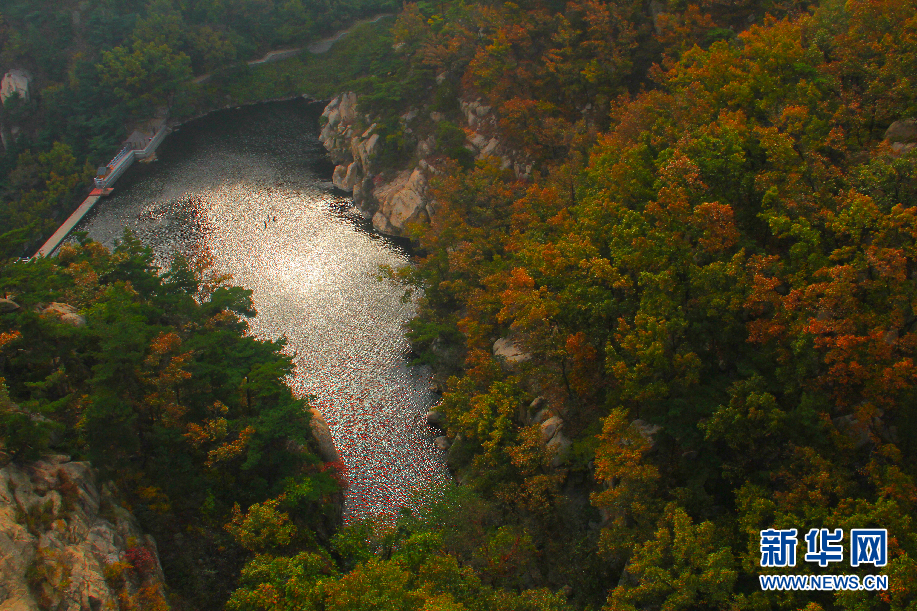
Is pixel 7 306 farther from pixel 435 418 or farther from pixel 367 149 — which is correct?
pixel 367 149

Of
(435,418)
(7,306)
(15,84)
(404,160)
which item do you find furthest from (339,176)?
(15,84)

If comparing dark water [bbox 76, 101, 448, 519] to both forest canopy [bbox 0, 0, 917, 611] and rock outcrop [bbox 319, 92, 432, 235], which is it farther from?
forest canopy [bbox 0, 0, 917, 611]

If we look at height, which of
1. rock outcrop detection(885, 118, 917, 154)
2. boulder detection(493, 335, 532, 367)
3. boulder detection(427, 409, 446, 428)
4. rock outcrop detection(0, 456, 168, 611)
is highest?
rock outcrop detection(885, 118, 917, 154)

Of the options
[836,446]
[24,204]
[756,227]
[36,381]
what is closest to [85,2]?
[24,204]

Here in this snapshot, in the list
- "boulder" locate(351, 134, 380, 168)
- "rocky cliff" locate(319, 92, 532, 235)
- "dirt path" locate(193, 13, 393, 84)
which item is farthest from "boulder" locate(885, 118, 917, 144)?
"dirt path" locate(193, 13, 393, 84)

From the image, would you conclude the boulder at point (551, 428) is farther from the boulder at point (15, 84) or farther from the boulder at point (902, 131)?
the boulder at point (15, 84)

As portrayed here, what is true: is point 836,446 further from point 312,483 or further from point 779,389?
point 312,483

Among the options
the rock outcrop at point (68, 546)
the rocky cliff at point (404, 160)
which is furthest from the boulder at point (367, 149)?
the rock outcrop at point (68, 546)
